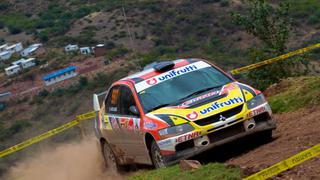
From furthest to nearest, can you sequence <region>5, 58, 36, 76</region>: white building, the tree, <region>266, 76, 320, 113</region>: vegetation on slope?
1. <region>5, 58, 36, 76</region>: white building
2. the tree
3. <region>266, 76, 320, 113</region>: vegetation on slope

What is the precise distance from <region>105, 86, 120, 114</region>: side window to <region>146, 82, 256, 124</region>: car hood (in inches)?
53.8

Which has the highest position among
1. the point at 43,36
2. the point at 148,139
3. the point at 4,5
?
the point at 148,139

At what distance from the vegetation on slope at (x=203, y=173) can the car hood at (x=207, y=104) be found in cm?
80

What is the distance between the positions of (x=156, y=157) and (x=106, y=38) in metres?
60.4

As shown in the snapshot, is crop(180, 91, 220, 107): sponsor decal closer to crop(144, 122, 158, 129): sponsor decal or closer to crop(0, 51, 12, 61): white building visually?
crop(144, 122, 158, 129): sponsor decal

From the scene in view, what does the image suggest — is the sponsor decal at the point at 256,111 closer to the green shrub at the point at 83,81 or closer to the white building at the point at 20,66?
the green shrub at the point at 83,81

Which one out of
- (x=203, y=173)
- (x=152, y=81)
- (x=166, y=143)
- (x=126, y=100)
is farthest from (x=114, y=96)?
(x=203, y=173)

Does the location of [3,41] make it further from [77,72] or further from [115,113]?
[115,113]

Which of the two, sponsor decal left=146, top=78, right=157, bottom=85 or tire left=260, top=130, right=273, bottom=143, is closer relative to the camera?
tire left=260, top=130, right=273, bottom=143

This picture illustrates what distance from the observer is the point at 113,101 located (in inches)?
457

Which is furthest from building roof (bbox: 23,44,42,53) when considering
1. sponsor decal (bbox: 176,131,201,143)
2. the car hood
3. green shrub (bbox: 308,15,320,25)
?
sponsor decal (bbox: 176,131,201,143)

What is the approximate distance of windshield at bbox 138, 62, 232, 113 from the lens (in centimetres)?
1037

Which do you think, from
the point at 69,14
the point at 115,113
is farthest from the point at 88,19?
the point at 115,113

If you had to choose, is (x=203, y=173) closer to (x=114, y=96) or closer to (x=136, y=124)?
(x=136, y=124)
